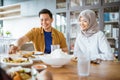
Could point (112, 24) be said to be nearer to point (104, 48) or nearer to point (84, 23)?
point (84, 23)

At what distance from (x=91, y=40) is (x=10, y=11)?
3573 mm

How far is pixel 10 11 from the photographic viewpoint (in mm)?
5000

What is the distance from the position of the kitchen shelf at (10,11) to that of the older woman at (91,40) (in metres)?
2.99

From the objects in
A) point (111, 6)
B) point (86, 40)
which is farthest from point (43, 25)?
point (111, 6)

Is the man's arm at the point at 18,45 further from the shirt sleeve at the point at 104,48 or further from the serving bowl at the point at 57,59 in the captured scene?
the shirt sleeve at the point at 104,48

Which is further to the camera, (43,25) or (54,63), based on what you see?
(43,25)

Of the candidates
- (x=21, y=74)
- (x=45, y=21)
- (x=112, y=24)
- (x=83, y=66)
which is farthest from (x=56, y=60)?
(x=112, y=24)

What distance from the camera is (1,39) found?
4.71 metres

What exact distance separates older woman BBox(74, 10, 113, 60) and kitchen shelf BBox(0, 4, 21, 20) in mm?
2988

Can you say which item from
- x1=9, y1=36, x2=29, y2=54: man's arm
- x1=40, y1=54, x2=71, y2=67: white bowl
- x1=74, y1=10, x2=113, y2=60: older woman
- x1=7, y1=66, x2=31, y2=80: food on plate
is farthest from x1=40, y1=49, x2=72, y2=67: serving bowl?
x1=74, y1=10, x2=113, y2=60: older woman

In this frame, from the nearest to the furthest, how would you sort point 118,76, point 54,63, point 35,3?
1. point 118,76
2. point 54,63
3. point 35,3

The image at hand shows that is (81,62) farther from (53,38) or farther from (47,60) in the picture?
(53,38)

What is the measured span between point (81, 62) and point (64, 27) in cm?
292

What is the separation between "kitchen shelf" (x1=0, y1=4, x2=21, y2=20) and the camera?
4862mm
